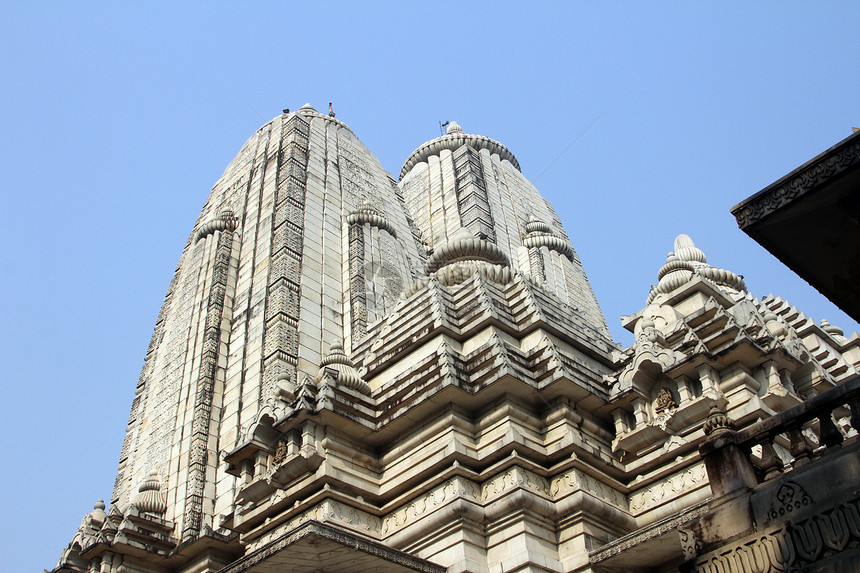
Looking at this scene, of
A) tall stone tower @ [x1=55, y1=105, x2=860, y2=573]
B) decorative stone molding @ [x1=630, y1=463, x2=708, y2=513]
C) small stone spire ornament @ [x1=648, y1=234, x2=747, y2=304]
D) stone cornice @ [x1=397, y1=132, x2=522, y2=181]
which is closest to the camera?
tall stone tower @ [x1=55, y1=105, x2=860, y2=573]

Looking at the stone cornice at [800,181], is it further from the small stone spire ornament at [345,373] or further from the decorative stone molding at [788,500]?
the small stone spire ornament at [345,373]

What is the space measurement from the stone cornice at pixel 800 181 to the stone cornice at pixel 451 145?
48931mm

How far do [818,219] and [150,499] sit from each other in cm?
1976

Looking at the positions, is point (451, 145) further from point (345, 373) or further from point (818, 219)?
point (818, 219)

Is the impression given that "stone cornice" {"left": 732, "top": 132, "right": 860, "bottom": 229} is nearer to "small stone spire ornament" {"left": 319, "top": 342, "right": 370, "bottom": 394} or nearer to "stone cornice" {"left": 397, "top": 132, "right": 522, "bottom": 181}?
"small stone spire ornament" {"left": 319, "top": 342, "right": 370, "bottom": 394}

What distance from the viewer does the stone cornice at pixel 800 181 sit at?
720 cm

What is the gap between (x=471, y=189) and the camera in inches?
1996

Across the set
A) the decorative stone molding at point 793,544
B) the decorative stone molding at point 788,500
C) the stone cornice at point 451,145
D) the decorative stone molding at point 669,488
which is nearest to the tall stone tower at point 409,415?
the decorative stone molding at point 669,488

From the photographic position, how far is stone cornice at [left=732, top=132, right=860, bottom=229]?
7.20 metres

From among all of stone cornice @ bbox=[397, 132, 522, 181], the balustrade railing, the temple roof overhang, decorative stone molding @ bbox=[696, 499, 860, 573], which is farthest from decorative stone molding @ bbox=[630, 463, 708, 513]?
stone cornice @ bbox=[397, 132, 522, 181]

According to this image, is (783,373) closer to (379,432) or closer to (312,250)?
(379,432)

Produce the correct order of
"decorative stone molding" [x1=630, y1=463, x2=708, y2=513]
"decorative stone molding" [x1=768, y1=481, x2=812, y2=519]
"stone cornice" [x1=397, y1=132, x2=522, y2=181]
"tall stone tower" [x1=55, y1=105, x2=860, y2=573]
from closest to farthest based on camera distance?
"decorative stone molding" [x1=768, y1=481, x2=812, y2=519], "tall stone tower" [x1=55, y1=105, x2=860, y2=573], "decorative stone molding" [x1=630, y1=463, x2=708, y2=513], "stone cornice" [x1=397, y1=132, x2=522, y2=181]

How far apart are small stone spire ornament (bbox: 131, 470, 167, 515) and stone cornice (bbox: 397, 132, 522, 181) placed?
120 ft

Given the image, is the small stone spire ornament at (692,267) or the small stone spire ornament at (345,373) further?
the small stone spire ornament at (692,267)
